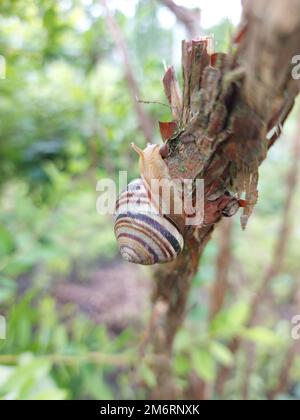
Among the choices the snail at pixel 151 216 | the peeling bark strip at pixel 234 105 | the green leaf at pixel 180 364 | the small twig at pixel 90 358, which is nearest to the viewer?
the peeling bark strip at pixel 234 105

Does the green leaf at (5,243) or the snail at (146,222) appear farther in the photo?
the green leaf at (5,243)

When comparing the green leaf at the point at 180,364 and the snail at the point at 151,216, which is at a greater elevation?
the green leaf at the point at 180,364

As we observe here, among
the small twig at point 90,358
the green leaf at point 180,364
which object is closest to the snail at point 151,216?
the small twig at point 90,358

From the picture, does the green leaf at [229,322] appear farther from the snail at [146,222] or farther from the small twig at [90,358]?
the snail at [146,222]

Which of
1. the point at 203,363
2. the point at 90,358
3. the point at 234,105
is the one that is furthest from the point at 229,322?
the point at 234,105

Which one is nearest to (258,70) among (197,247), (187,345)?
(197,247)

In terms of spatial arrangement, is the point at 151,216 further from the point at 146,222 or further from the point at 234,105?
the point at 234,105

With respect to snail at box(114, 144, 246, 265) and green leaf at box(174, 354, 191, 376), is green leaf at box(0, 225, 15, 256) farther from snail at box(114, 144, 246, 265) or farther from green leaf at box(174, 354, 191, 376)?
snail at box(114, 144, 246, 265)

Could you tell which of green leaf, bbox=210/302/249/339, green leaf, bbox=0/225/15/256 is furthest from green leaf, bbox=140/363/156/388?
green leaf, bbox=0/225/15/256

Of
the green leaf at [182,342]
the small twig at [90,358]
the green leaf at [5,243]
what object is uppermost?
the green leaf at [5,243]
